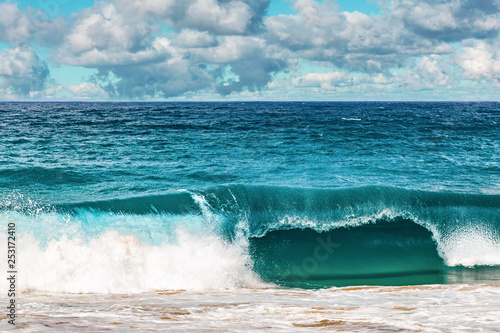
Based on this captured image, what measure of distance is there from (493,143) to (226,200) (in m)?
26.3

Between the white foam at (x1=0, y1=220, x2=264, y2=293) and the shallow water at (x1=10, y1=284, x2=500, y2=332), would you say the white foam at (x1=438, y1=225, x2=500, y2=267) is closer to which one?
the shallow water at (x1=10, y1=284, x2=500, y2=332)

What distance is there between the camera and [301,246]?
41.4 ft

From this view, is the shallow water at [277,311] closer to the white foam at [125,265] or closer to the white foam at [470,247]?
the white foam at [125,265]

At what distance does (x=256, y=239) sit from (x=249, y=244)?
502mm

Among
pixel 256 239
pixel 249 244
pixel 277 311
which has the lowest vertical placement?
pixel 277 311

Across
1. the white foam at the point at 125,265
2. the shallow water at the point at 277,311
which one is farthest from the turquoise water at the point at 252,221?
the shallow water at the point at 277,311

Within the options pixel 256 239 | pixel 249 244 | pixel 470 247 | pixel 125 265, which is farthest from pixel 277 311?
pixel 470 247

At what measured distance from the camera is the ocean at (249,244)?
5.93 meters

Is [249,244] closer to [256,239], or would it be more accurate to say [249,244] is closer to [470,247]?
[256,239]

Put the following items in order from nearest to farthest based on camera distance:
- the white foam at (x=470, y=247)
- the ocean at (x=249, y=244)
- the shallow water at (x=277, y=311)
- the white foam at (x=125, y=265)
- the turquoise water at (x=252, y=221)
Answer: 1. the shallow water at (x=277, y=311)
2. the ocean at (x=249, y=244)
3. the white foam at (x=125, y=265)
4. the turquoise water at (x=252, y=221)
5. the white foam at (x=470, y=247)

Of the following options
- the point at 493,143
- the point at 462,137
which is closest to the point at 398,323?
the point at 493,143

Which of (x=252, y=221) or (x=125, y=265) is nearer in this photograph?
(x=125, y=265)

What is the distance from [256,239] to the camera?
12531 millimetres

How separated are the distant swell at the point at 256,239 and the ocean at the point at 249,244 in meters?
0.05
